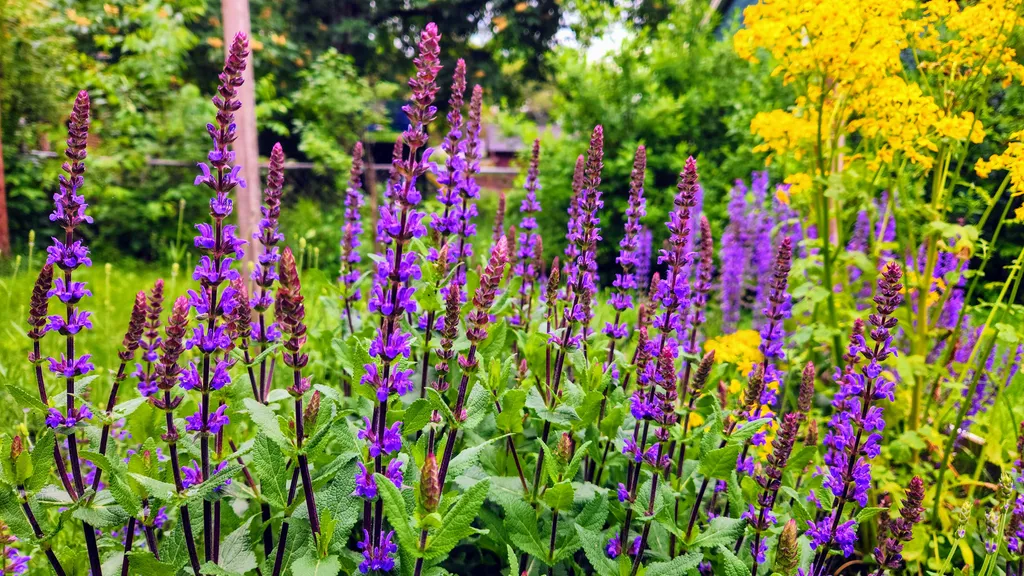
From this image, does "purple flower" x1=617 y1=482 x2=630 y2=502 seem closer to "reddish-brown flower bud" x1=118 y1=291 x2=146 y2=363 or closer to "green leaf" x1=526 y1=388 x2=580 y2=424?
"green leaf" x1=526 y1=388 x2=580 y2=424

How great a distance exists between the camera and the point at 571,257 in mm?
2652

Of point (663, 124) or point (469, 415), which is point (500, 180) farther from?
point (469, 415)

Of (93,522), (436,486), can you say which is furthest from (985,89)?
(93,522)

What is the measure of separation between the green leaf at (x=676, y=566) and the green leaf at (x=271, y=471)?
41.0 inches

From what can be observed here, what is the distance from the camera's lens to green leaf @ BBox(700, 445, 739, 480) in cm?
190

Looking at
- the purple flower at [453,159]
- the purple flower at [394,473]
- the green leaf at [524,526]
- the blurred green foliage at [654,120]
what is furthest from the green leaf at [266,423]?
the blurred green foliage at [654,120]

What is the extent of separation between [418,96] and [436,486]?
0.91 metres

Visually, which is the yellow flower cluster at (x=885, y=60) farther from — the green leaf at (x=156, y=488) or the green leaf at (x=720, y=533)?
the green leaf at (x=156, y=488)

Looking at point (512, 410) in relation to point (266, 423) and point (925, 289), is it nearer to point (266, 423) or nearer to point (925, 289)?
point (266, 423)

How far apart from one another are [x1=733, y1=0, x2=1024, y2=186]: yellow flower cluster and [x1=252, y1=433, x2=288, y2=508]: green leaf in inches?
108

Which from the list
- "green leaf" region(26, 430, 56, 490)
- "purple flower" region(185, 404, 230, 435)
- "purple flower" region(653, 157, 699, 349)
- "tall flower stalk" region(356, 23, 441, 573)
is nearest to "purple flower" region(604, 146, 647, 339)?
"purple flower" region(653, 157, 699, 349)

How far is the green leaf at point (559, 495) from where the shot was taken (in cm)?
178

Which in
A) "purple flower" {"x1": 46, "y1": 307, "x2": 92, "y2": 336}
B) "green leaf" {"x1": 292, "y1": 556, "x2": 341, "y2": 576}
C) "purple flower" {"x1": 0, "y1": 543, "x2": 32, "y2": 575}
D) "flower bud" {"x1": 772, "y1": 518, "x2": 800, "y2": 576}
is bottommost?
"purple flower" {"x1": 0, "y1": 543, "x2": 32, "y2": 575}

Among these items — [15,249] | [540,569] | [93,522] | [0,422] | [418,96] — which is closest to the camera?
[418,96]
